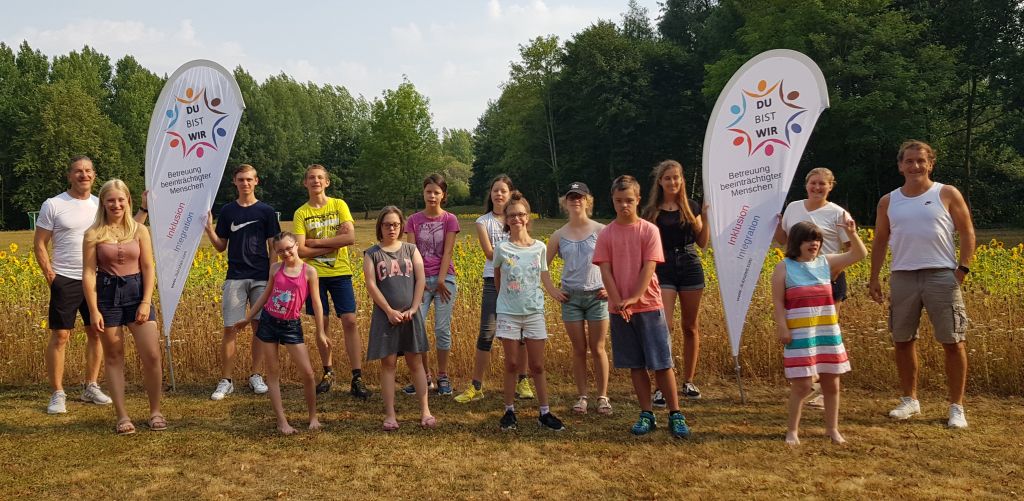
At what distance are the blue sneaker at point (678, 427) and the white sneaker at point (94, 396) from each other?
A: 4.61 meters

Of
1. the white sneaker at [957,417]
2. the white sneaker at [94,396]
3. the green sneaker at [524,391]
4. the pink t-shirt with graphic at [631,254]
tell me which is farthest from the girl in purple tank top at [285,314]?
the white sneaker at [957,417]

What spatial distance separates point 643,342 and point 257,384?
3.51 meters

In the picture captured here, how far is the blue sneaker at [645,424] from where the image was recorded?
4.93m

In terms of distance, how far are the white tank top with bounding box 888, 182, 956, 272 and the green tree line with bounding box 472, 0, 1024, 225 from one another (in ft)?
79.4

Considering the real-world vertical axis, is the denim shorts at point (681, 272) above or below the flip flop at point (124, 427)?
above

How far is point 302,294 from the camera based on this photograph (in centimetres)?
511

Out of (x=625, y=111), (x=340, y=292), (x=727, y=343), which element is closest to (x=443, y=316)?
(x=340, y=292)

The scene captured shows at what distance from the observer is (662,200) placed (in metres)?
5.61

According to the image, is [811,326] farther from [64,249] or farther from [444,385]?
[64,249]

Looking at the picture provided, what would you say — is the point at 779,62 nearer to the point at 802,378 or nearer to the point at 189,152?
the point at 802,378

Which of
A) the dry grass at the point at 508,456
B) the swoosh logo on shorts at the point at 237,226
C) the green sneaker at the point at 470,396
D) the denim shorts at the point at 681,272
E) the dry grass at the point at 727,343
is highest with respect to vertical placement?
the swoosh logo on shorts at the point at 237,226

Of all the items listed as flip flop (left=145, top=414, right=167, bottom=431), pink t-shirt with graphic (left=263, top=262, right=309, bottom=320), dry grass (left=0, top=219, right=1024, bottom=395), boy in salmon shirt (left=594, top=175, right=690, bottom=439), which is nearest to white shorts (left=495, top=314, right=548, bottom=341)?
boy in salmon shirt (left=594, top=175, right=690, bottom=439)

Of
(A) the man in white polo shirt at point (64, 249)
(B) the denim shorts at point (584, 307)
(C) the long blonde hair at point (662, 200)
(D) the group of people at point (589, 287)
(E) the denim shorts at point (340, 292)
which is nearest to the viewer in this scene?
(D) the group of people at point (589, 287)

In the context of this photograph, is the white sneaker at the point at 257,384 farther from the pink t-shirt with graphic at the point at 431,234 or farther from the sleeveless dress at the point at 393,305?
the pink t-shirt with graphic at the point at 431,234
